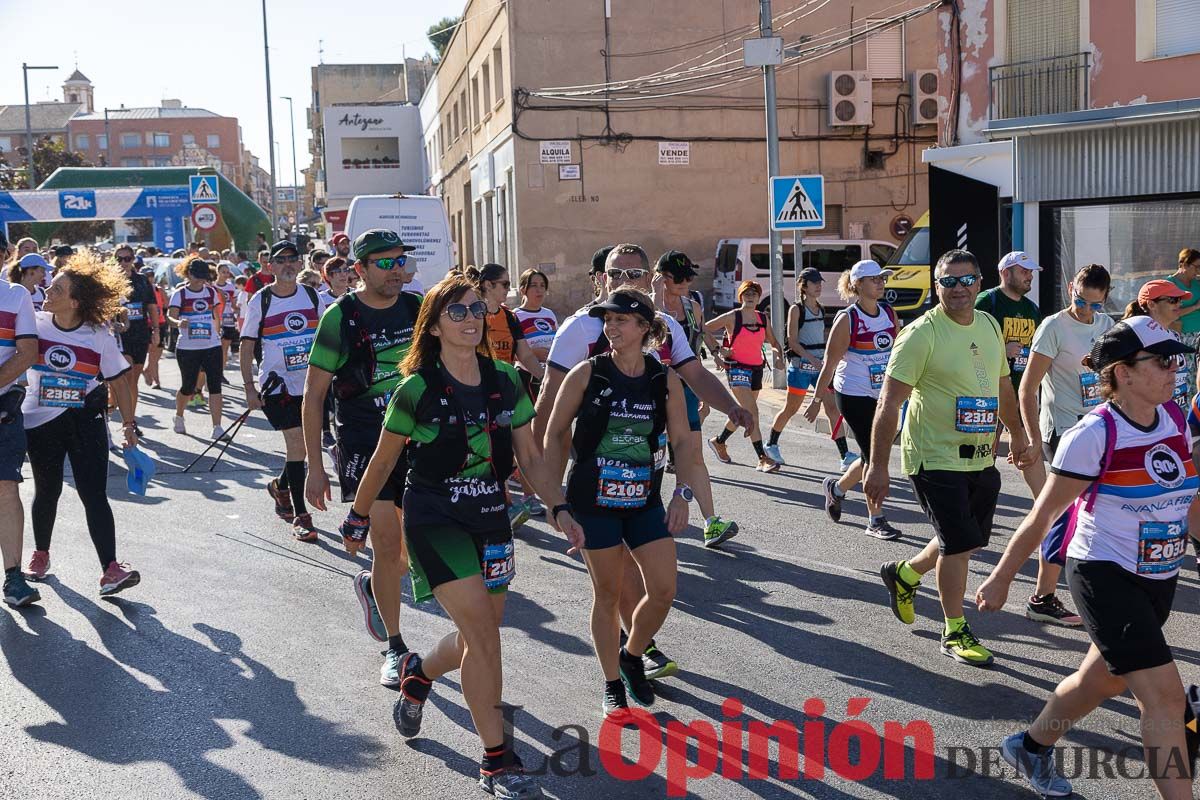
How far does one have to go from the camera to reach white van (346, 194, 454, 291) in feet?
65.1

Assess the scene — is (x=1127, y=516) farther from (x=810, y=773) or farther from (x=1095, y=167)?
(x=1095, y=167)

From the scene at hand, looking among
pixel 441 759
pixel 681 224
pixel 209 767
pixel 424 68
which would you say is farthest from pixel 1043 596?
pixel 424 68

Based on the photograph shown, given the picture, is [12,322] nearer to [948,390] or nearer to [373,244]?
[373,244]

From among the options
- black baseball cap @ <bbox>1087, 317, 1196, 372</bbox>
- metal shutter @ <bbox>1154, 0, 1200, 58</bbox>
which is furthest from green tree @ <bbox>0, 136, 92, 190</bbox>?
black baseball cap @ <bbox>1087, 317, 1196, 372</bbox>

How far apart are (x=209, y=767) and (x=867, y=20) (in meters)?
28.5

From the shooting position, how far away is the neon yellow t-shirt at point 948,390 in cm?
585

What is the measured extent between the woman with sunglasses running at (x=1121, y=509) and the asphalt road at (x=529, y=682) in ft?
2.42

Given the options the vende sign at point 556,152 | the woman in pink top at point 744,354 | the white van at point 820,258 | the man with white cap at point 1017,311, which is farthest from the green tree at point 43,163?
the man with white cap at point 1017,311

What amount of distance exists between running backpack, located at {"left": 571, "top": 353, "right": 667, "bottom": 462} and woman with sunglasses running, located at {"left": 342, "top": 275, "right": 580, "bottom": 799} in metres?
0.48

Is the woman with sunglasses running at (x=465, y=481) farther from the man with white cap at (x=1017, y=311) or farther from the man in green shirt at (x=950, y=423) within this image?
the man with white cap at (x=1017, y=311)

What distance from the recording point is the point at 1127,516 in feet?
13.1

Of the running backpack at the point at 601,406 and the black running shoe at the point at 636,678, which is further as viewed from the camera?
the black running shoe at the point at 636,678

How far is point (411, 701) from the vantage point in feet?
16.0

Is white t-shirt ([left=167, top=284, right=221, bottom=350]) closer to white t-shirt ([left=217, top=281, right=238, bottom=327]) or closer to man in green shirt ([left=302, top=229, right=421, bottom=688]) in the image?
white t-shirt ([left=217, top=281, right=238, bottom=327])
